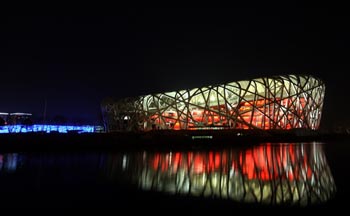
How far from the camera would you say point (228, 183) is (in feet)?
33.1

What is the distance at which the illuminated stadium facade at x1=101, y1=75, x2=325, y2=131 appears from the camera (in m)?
53.8

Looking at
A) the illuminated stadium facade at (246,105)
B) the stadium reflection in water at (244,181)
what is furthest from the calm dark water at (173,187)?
the illuminated stadium facade at (246,105)

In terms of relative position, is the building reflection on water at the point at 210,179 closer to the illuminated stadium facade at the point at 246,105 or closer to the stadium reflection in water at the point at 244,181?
the stadium reflection in water at the point at 244,181

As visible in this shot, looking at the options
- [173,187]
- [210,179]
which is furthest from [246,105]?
[173,187]

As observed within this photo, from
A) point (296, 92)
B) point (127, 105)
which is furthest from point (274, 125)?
point (127, 105)

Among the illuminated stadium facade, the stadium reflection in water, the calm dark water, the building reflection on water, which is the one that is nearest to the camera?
the calm dark water

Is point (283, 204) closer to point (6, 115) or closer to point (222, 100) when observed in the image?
point (222, 100)

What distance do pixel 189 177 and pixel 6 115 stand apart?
77.0 metres

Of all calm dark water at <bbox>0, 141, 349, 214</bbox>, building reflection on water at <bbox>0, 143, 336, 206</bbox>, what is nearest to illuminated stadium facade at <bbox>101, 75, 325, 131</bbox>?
building reflection on water at <bbox>0, 143, 336, 206</bbox>

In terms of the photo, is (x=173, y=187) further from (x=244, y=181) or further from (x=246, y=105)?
(x=246, y=105)

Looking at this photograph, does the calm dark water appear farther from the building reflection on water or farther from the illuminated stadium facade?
the illuminated stadium facade

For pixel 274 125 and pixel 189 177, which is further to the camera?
pixel 274 125

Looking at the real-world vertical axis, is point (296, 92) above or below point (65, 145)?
above

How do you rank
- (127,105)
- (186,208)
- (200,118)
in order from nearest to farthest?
(186,208)
(200,118)
(127,105)
